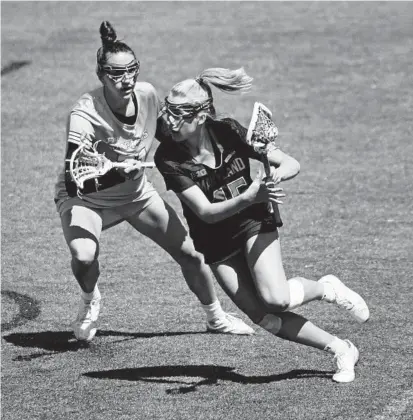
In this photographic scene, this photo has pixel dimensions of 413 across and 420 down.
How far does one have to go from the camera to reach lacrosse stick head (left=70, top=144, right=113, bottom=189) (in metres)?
6.36

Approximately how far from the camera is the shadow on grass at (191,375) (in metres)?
6.21

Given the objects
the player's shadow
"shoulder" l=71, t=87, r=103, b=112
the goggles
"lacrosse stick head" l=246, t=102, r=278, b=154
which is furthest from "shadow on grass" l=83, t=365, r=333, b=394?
the goggles

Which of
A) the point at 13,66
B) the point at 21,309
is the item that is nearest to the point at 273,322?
the point at 21,309

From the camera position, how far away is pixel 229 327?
711 centimetres

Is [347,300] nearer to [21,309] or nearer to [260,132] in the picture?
[260,132]

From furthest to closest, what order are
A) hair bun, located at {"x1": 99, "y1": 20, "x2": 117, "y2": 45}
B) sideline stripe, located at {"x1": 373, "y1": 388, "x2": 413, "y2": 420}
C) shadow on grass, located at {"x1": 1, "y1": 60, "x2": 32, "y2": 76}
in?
shadow on grass, located at {"x1": 1, "y1": 60, "x2": 32, "y2": 76}, hair bun, located at {"x1": 99, "y1": 20, "x2": 117, "y2": 45}, sideline stripe, located at {"x1": 373, "y1": 388, "x2": 413, "y2": 420}

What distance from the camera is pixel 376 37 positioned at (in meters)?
18.5

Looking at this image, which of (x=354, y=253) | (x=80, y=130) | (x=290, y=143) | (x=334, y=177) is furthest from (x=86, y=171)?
(x=290, y=143)

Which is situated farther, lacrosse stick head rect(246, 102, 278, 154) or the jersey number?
the jersey number

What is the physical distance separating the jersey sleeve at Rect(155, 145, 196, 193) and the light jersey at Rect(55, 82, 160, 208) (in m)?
0.73

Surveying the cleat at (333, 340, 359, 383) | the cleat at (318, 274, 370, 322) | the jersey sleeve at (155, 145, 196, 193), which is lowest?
the cleat at (333, 340, 359, 383)

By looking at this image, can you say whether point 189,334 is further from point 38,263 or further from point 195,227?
point 38,263

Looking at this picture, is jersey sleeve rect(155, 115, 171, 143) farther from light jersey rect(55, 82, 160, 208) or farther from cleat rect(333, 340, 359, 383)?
cleat rect(333, 340, 359, 383)

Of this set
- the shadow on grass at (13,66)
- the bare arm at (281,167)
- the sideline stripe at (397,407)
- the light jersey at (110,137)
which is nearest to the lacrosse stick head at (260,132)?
the bare arm at (281,167)
